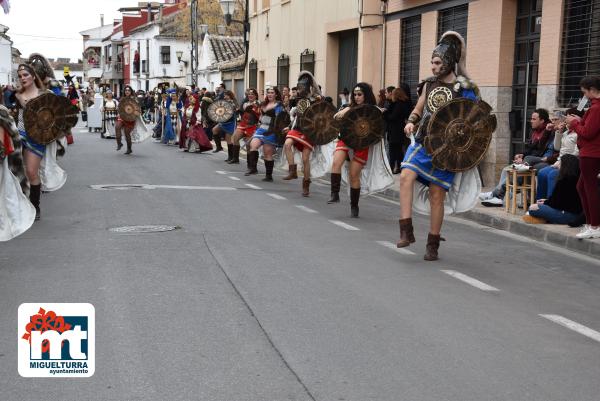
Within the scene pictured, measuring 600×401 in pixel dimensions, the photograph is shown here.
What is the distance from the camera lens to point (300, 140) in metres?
14.8

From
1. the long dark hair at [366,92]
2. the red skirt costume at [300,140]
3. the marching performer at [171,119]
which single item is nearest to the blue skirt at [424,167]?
the long dark hair at [366,92]

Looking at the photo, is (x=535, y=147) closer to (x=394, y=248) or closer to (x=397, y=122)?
(x=394, y=248)

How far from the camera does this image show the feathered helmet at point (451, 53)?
848 cm

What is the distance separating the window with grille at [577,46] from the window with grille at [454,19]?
13.1 feet

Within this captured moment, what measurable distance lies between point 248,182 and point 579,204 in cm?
663

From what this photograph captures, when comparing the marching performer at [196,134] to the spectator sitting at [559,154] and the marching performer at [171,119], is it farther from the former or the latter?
the spectator sitting at [559,154]

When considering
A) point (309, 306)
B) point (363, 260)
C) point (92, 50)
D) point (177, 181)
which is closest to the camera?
point (309, 306)

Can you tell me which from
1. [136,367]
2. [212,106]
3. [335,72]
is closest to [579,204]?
[136,367]

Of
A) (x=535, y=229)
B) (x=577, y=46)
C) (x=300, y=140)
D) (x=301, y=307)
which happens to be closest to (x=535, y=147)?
(x=535, y=229)

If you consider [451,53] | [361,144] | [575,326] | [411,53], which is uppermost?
[411,53]

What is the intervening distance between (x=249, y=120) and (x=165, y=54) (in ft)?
216

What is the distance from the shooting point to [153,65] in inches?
3307

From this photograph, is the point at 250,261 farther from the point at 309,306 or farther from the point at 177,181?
the point at 177,181

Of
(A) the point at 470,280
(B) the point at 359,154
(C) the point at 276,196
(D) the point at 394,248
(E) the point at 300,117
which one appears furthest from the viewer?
(E) the point at 300,117
